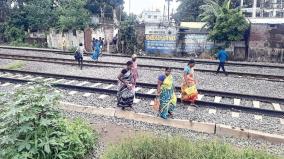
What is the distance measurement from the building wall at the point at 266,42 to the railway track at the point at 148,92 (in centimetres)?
1261

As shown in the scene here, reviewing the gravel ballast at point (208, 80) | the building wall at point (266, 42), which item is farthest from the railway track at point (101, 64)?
the building wall at point (266, 42)

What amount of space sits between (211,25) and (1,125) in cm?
2105

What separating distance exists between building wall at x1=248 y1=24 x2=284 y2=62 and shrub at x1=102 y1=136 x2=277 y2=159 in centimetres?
1858

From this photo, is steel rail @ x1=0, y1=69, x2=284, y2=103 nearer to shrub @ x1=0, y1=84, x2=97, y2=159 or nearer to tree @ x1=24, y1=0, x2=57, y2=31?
shrub @ x1=0, y1=84, x2=97, y2=159

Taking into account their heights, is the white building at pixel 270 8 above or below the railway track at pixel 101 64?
above

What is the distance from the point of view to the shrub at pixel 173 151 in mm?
5430

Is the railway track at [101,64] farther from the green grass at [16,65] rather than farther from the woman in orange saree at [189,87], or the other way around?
the woman in orange saree at [189,87]

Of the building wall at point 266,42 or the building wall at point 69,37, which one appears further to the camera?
the building wall at point 69,37

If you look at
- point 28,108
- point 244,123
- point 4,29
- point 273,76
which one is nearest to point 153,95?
point 244,123

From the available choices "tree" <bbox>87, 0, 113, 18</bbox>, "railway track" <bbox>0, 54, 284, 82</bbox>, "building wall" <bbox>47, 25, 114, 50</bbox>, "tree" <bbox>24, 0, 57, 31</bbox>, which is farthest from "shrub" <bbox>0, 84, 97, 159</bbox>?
"tree" <bbox>87, 0, 113, 18</bbox>

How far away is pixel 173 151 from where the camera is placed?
559 cm

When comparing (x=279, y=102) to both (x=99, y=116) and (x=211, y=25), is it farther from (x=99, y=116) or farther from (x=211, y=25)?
(x=211, y=25)

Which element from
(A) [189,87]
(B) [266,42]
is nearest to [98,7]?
(B) [266,42]

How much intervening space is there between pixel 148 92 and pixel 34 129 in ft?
21.0
